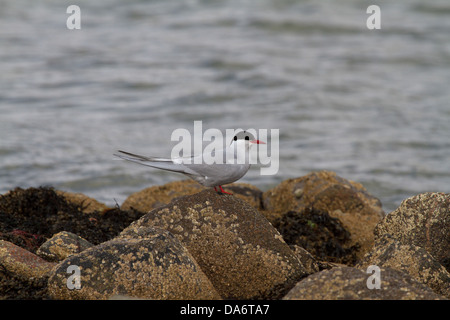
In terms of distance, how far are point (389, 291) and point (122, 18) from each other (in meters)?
14.9

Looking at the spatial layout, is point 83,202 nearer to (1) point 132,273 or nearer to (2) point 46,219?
(2) point 46,219

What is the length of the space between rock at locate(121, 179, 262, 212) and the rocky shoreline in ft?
3.22

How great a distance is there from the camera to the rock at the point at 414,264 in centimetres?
389

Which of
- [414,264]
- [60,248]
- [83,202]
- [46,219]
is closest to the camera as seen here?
[414,264]

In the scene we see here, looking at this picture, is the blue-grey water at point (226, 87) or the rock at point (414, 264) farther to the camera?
the blue-grey water at point (226, 87)

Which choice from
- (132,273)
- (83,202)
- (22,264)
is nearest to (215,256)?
(132,273)

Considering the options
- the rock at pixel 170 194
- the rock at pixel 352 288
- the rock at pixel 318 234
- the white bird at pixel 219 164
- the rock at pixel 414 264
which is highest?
the white bird at pixel 219 164

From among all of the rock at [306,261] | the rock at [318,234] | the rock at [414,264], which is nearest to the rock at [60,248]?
the rock at [306,261]

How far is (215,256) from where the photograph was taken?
3.99m

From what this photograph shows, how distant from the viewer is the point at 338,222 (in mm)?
5906

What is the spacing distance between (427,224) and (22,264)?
298 cm

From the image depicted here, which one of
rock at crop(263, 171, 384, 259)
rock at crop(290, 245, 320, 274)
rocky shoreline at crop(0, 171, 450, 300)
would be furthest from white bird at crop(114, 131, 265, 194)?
rock at crop(263, 171, 384, 259)

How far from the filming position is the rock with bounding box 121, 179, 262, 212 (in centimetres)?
666

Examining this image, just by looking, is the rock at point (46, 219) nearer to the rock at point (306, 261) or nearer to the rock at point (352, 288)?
the rock at point (306, 261)
